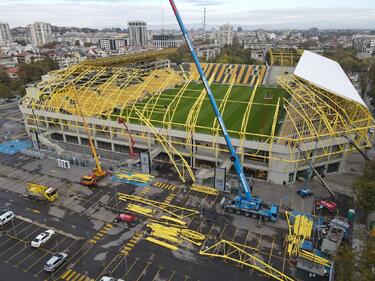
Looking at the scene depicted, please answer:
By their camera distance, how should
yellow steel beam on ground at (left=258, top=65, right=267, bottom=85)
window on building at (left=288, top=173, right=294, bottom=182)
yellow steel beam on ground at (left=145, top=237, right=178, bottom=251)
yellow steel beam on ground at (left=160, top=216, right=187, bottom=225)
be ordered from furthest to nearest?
yellow steel beam on ground at (left=258, top=65, right=267, bottom=85), window on building at (left=288, top=173, right=294, bottom=182), yellow steel beam on ground at (left=160, top=216, right=187, bottom=225), yellow steel beam on ground at (left=145, top=237, right=178, bottom=251)

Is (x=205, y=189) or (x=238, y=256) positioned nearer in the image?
(x=238, y=256)

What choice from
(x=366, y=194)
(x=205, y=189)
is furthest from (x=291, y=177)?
(x=205, y=189)

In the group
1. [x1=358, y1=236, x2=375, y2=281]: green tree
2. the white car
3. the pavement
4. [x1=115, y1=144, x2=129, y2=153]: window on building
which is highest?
[x1=358, y1=236, x2=375, y2=281]: green tree

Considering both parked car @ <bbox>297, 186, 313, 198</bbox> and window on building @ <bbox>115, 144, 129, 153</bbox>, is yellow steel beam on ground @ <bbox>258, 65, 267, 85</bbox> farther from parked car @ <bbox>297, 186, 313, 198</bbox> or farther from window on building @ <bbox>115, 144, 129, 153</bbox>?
parked car @ <bbox>297, 186, 313, 198</bbox>

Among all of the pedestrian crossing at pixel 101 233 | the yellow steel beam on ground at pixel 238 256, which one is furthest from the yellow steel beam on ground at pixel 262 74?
the pedestrian crossing at pixel 101 233

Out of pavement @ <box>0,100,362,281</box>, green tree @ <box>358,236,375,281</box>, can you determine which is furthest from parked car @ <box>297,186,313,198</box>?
green tree @ <box>358,236,375,281</box>

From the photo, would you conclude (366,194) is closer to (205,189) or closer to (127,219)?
(205,189)

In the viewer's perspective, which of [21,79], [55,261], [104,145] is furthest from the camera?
[21,79]

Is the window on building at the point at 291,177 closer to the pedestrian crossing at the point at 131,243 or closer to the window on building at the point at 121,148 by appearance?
the pedestrian crossing at the point at 131,243
